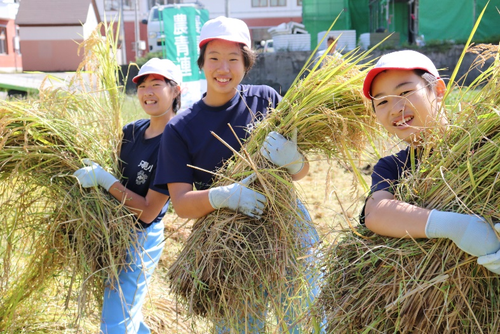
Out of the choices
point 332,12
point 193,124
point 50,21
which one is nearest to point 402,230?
point 193,124

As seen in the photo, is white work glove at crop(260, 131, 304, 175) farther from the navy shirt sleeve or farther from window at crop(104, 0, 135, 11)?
window at crop(104, 0, 135, 11)

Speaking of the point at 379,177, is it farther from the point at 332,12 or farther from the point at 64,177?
the point at 332,12

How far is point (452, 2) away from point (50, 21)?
18832 millimetres

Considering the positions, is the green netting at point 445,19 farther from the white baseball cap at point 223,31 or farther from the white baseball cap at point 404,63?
the white baseball cap at point 404,63

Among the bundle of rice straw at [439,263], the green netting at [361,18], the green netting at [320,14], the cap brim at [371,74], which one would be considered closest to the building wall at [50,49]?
the green netting at [320,14]

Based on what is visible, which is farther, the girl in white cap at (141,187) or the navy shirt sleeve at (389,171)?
the girl in white cap at (141,187)

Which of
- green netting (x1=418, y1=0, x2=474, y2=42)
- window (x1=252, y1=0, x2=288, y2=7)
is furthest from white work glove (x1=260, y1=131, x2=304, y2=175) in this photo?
window (x1=252, y1=0, x2=288, y2=7)

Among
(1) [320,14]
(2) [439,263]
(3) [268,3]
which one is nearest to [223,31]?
(2) [439,263]

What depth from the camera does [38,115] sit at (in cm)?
221

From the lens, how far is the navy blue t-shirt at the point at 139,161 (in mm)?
2188

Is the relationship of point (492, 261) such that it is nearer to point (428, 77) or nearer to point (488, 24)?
point (428, 77)

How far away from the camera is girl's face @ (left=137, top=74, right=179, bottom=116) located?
7.48ft

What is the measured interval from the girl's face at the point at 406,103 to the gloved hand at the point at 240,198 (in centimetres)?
51

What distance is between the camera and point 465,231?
3.84 feet
